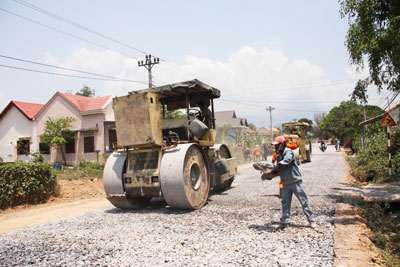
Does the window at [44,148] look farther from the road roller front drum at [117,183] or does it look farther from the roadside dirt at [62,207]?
the road roller front drum at [117,183]

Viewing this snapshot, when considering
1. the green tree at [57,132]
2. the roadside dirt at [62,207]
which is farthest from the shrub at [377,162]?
the green tree at [57,132]

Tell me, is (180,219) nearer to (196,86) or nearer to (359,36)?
(196,86)

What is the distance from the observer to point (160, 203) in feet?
29.4

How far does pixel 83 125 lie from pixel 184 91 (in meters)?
18.0

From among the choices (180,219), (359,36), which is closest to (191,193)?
(180,219)

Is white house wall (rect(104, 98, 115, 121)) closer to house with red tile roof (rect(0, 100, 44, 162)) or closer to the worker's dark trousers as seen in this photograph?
house with red tile roof (rect(0, 100, 44, 162))

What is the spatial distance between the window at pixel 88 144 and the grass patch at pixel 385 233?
20.6 meters

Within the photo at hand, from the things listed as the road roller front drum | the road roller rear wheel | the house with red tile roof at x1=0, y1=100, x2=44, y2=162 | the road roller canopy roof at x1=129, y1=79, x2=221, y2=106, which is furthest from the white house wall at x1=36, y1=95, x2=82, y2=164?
the road roller rear wheel

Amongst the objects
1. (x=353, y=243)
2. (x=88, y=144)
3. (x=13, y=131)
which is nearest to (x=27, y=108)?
(x=13, y=131)

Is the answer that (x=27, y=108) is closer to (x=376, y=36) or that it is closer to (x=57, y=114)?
(x=57, y=114)

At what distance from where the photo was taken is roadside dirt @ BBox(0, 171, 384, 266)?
170 inches

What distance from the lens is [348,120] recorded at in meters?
42.2

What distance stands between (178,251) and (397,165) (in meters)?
10.9

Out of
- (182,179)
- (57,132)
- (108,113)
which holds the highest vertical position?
(108,113)
